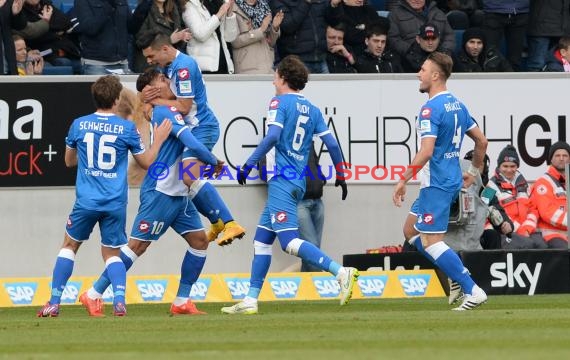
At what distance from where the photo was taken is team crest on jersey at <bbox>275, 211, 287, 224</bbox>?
13492 millimetres

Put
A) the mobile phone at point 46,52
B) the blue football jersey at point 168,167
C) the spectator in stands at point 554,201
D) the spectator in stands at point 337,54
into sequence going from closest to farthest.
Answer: the blue football jersey at point 168,167 → the spectator in stands at point 554,201 → the mobile phone at point 46,52 → the spectator in stands at point 337,54

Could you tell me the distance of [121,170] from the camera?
13.3 meters

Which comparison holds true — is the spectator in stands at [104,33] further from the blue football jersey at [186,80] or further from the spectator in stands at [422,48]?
the blue football jersey at [186,80]

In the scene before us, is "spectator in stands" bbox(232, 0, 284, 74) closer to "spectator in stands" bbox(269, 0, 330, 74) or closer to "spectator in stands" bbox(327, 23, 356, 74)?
"spectator in stands" bbox(269, 0, 330, 74)

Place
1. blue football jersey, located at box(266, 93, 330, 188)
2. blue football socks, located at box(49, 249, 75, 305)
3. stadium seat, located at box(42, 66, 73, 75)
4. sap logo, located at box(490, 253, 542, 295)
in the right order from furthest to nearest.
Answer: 1. stadium seat, located at box(42, 66, 73, 75)
2. sap logo, located at box(490, 253, 542, 295)
3. blue football jersey, located at box(266, 93, 330, 188)
4. blue football socks, located at box(49, 249, 75, 305)

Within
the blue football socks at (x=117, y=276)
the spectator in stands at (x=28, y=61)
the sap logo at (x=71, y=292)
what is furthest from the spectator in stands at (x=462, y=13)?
the blue football socks at (x=117, y=276)

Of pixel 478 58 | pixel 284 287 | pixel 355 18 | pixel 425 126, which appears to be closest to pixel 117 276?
pixel 425 126

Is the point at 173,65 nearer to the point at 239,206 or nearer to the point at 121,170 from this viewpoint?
the point at 121,170

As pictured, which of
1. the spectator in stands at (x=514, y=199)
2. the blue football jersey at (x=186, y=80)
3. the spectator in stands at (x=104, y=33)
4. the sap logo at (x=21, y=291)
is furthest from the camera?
the spectator in stands at (x=104, y=33)

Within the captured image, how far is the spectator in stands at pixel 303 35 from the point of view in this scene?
19906mm

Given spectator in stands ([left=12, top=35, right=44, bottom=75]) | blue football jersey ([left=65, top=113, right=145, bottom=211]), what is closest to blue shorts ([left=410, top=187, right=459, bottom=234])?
blue football jersey ([left=65, top=113, right=145, bottom=211])

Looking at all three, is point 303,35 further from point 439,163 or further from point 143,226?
point 143,226

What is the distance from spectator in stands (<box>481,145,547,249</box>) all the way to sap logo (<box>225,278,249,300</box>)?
307cm

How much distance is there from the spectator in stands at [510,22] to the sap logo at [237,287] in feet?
19.1
